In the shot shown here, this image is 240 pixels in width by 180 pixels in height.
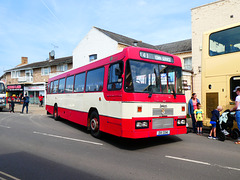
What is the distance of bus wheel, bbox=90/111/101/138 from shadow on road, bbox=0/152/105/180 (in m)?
2.57

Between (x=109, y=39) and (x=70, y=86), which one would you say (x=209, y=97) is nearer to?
(x=70, y=86)

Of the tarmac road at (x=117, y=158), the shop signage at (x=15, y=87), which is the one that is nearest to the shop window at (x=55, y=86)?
the tarmac road at (x=117, y=158)

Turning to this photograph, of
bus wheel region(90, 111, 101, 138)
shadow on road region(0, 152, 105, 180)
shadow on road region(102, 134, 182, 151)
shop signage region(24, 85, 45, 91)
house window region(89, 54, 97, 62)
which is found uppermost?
house window region(89, 54, 97, 62)

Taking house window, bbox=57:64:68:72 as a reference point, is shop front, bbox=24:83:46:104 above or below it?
below

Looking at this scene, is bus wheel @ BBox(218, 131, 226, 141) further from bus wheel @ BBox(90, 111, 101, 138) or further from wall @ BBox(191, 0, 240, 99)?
wall @ BBox(191, 0, 240, 99)

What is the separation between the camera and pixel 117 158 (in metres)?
5.00

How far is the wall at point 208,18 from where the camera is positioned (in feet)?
55.6

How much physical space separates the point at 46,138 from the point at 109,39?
19.3m

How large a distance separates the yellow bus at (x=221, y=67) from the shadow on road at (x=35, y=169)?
6.44m

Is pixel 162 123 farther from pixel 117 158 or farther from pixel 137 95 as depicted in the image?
pixel 117 158

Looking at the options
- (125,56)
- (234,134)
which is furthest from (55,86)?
(234,134)

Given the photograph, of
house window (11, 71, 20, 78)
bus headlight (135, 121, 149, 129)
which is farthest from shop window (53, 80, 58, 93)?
house window (11, 71, 20, 78)

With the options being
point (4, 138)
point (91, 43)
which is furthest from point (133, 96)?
point (91, 43)

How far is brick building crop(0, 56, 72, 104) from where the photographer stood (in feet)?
109
